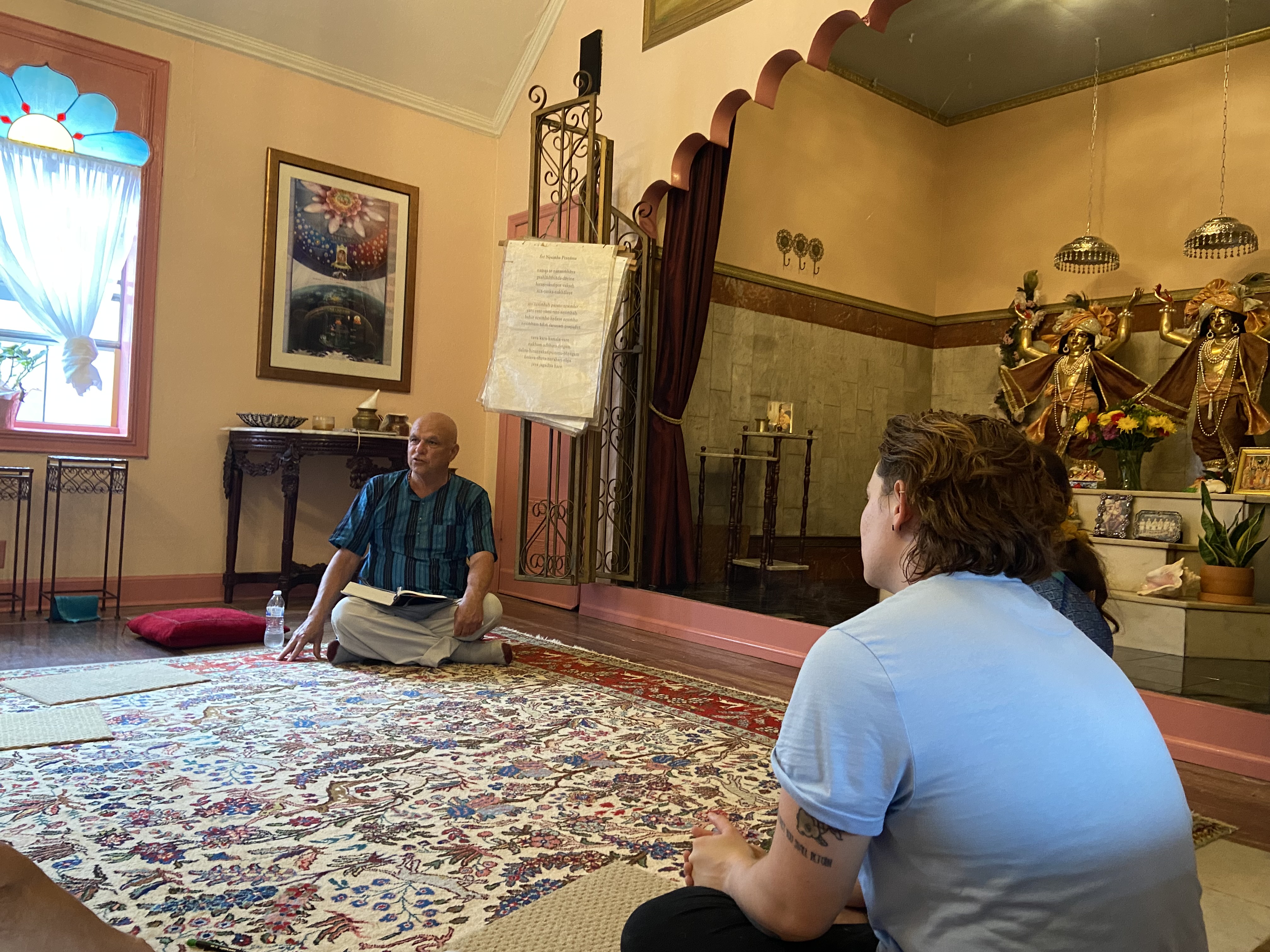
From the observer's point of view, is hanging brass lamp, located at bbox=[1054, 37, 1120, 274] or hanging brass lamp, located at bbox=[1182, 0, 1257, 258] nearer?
hanging brass lamp, located at bbox=[1182, 0, 1257, 258]

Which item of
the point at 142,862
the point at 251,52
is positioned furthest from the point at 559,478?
the point at 142,862

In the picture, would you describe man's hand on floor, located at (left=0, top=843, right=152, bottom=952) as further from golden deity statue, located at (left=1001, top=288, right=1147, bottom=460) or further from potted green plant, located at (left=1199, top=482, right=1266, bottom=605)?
golden deity statue, located at (left=1001, top=288, right=1147, bottom=460)

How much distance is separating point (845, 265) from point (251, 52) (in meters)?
4.61

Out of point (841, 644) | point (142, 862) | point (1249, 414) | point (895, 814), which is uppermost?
point (1249, 414)

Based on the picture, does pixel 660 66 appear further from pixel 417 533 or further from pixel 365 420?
pixel 417 533

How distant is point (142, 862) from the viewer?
2.00m

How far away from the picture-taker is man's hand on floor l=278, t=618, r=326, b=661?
4004 mm

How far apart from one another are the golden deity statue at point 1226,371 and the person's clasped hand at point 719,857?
561 cm

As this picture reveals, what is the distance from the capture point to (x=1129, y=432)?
6016 mm

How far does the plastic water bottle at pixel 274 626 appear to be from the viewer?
428 centimetres

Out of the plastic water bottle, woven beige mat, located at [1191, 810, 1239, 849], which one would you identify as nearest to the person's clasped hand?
woven beige mat, located at [1191, 810, 1239, 849]

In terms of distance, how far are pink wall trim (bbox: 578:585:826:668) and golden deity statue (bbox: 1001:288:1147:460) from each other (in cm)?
290

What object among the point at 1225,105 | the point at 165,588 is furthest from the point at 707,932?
the point at 1225,105

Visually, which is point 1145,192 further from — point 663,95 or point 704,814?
point 704,814
